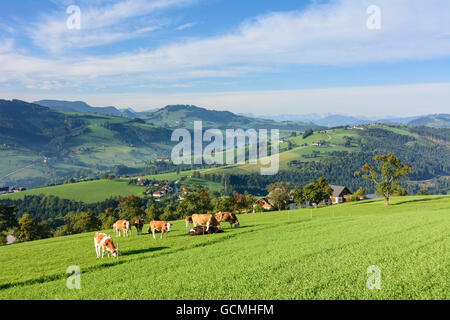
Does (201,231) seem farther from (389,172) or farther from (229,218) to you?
(389,172)

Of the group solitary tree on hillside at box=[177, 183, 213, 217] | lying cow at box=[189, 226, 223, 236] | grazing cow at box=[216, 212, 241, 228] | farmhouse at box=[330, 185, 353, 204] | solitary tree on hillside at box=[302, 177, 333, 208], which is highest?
lying cow at box=[189, 226, 223, 236]

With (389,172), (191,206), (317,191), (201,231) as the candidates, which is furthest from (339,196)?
(201,231)

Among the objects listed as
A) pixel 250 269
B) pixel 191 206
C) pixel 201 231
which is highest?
pixel 250 269

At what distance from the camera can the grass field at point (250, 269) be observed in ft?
42.8

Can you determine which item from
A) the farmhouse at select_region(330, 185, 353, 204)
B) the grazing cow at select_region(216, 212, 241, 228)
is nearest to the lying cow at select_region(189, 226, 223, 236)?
the grazing cow at select_region(216, 212, 241, 228)

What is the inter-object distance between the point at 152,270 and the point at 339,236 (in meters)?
16.9

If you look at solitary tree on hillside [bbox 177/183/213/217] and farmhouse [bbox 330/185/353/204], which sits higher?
solitary tree on hillside [bbox 177/183/213/217]

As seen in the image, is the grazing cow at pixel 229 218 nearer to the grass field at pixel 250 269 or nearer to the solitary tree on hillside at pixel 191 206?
the grass field at pixel 250 269

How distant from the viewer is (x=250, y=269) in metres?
16.4

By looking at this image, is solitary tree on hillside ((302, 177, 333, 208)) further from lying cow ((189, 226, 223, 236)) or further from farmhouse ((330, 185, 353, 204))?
farmhouse ((330, 185, 353, 204))

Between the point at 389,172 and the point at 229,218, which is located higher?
the point at 389,172

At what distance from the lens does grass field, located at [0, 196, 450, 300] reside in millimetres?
13055
